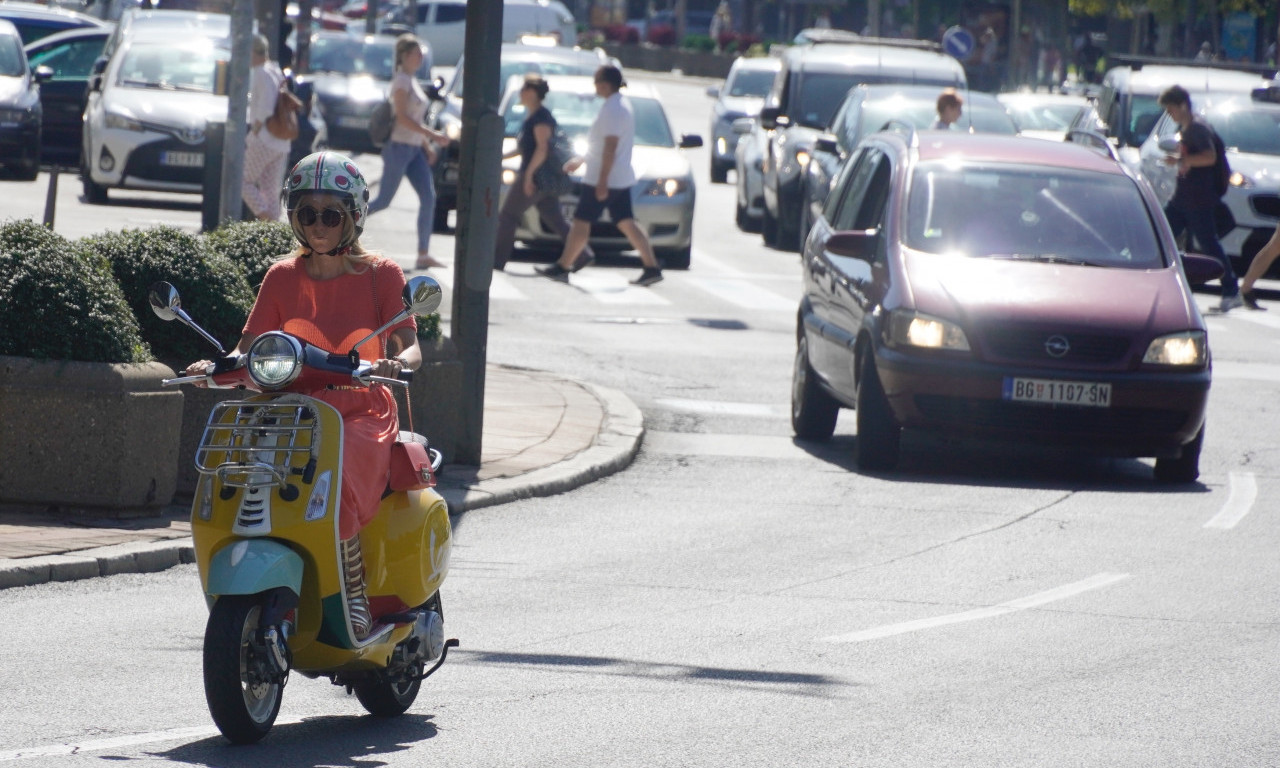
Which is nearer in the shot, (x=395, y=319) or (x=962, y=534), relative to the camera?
(x=395, y=319)

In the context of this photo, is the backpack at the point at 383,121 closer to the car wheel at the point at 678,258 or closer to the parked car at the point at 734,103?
the car wheel at the point at 678,258

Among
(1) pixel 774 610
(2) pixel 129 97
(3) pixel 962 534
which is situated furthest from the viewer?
(2) pixel 129 97

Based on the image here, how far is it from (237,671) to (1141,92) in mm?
20498

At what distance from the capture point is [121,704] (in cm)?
608

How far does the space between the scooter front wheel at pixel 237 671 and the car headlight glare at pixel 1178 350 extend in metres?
6.48

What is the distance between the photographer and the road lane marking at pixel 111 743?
543 cm

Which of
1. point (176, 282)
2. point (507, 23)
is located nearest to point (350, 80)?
point (507, 23)

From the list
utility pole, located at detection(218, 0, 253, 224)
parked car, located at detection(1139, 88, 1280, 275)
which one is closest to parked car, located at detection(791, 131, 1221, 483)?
utility pole, located at detection(218, 0, 253, 224)

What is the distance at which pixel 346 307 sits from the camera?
5.87 meters

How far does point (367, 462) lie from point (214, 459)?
43 cm

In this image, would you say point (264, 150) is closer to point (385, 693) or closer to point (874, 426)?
point (874, 426)

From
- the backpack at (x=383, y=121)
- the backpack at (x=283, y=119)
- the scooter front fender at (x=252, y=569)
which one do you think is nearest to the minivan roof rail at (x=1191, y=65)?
the backpack at (x=383, y=121)

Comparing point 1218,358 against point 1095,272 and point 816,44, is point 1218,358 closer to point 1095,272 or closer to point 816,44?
point 1095,272

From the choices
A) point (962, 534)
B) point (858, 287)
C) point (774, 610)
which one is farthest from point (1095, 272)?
point (774, 610)
